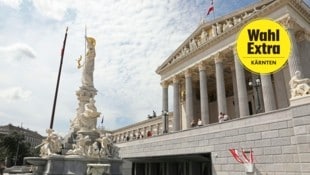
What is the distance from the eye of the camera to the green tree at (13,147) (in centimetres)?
6631

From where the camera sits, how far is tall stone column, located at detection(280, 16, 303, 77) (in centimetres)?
2317

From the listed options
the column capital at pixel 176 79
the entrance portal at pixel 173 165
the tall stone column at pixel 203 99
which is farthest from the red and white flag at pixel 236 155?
the column capital at pixel 176 79

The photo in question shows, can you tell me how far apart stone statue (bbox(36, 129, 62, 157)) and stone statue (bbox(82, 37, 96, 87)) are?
254 inches

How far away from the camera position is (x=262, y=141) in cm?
1794

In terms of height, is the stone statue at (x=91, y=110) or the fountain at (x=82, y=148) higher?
the stone statue at (x=91, y=110)

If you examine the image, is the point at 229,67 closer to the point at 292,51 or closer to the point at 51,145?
the point at 292,51

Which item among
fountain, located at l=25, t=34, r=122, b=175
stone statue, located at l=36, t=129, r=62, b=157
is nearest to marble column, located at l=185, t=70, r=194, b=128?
fountain, located at l=25, t=34, r=122, b=175

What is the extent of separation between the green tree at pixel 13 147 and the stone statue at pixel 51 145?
54984 mm

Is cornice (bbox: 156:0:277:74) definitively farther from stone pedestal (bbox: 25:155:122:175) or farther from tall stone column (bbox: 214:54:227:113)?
stone pedestal (bbox: 25:155:122:175)

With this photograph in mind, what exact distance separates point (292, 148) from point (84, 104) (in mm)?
16225

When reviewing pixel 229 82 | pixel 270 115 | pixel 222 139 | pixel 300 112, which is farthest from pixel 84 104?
pixel 229 82

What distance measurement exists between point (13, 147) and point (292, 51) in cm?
6759

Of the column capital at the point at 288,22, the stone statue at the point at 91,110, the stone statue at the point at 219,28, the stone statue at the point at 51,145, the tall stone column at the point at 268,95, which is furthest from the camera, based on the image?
the stone statue at the point at 219,28

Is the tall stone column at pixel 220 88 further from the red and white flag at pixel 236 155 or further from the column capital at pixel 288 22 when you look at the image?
the red and white flag at pixel 236 155
